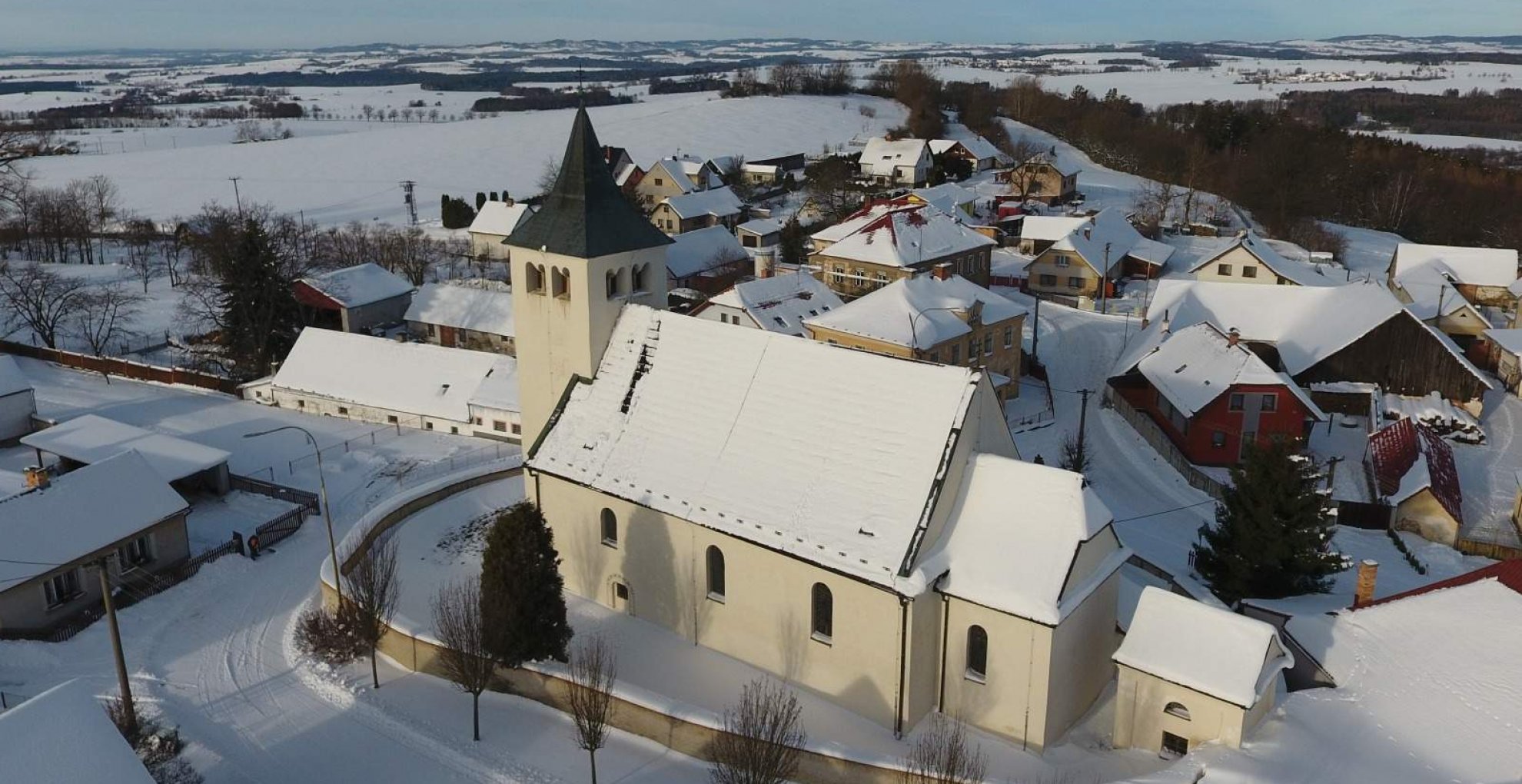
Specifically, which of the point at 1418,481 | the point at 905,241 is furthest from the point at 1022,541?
the point at 905,241

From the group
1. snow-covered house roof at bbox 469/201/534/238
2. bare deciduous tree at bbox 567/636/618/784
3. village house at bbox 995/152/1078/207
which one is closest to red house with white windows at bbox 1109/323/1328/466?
bare deciduous tree at bbox 567/636/618/784

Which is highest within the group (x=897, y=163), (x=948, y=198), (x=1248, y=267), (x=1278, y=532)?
(x=897, y=163)

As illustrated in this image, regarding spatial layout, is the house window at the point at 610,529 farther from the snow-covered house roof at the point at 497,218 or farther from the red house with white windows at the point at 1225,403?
the snow-covered house roof at the point at 497,218

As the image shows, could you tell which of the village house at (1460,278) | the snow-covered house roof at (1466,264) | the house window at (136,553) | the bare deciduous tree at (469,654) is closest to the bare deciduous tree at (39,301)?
the house window at (136,553)

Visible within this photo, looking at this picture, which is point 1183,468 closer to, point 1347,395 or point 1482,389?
point 1347,395

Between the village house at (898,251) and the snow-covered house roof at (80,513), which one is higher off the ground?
the village house at (898,251)

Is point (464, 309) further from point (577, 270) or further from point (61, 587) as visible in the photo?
point (577, 270)

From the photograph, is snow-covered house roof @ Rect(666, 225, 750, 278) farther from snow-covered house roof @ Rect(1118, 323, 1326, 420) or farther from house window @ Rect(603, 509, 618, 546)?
house window @ Rect(603, 509, 618, 546)
